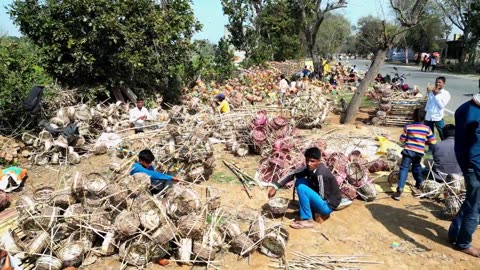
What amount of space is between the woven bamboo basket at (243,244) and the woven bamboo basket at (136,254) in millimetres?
934

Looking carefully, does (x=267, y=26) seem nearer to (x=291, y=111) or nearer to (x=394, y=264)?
(x=291, y=111)

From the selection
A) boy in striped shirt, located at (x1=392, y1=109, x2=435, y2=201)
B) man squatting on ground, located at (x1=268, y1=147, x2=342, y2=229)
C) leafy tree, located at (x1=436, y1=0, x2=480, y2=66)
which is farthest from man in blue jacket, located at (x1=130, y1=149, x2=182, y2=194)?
leafy tree, located at (x1=436, y1=0, x2=480, y2=66)

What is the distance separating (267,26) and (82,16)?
17.9 metres

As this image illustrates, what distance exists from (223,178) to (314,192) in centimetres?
225

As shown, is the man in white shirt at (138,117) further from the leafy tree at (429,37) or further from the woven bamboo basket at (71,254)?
the leafy tree at (429,37)

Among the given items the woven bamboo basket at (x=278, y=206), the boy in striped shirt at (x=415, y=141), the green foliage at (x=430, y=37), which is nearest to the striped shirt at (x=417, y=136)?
the boy in striped shirt at (x=415, y=141)

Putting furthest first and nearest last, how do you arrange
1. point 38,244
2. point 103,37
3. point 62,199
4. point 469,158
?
point 103,37 → point 62,199 → point 38,244 → point 469,158

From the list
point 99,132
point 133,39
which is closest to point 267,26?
point 133,39

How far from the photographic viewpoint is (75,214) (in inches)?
153

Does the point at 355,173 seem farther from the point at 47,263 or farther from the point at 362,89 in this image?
the point at 362,89

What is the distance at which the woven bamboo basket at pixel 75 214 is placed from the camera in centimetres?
380

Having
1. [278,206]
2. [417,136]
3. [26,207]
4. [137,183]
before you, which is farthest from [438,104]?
[26,207]

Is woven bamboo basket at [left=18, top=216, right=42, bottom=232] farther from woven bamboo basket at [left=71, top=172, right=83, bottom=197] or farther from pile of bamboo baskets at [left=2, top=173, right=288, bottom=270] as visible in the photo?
woven bamboo basket at [left=71, top=172, right=83, bottom=197]

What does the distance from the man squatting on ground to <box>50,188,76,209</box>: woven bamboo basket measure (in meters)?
2.39
